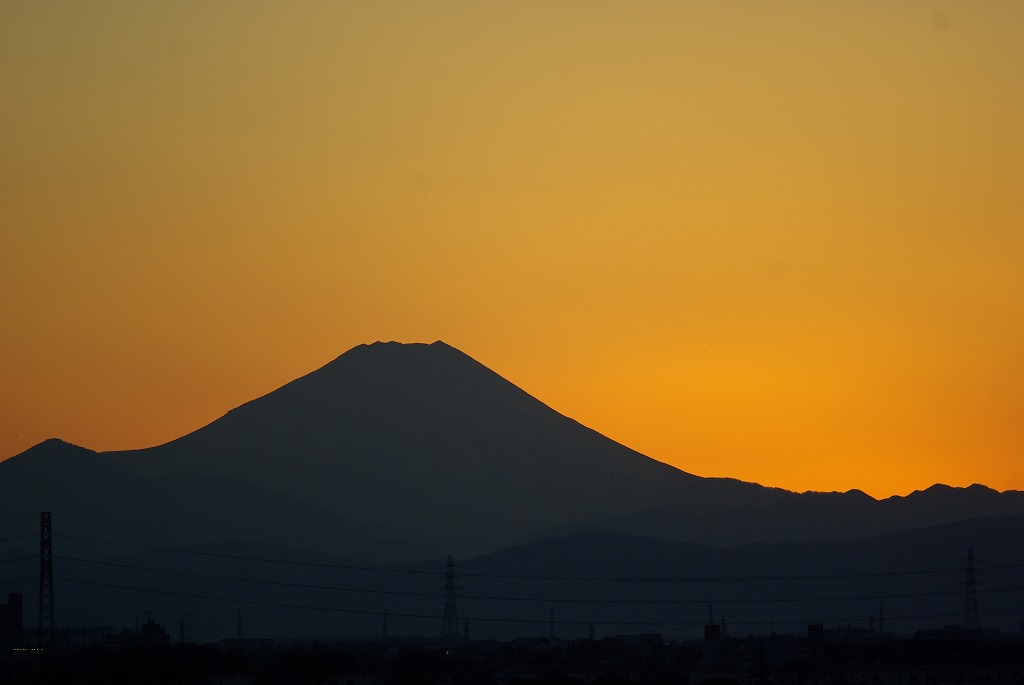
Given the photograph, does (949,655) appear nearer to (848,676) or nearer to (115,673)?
(848,676)

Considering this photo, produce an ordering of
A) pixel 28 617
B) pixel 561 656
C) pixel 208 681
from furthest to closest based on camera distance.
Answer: pixel 28 617
pixel 561 656
pixel 208 681

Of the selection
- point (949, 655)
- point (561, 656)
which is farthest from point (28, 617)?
point (949, 655)

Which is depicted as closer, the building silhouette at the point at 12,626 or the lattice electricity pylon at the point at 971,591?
the lattice electricity pylon at the point at 971,591

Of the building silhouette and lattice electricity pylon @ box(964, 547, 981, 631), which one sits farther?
the building silhouette

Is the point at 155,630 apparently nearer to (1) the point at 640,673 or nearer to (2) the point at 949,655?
(1) the point at 640,673

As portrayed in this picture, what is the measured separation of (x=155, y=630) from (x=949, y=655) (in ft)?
188

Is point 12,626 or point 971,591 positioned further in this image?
point 12,626

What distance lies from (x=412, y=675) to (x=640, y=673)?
43.6ft

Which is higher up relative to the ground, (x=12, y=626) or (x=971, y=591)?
(x=971, y=591)

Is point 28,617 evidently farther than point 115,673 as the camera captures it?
Yes

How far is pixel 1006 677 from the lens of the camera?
Result: 89875 millimetres

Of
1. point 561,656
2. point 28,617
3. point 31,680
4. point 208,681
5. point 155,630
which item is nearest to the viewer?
point 31,680

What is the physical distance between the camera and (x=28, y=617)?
193375mm

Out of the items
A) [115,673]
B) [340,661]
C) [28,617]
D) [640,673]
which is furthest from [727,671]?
[28,617]
